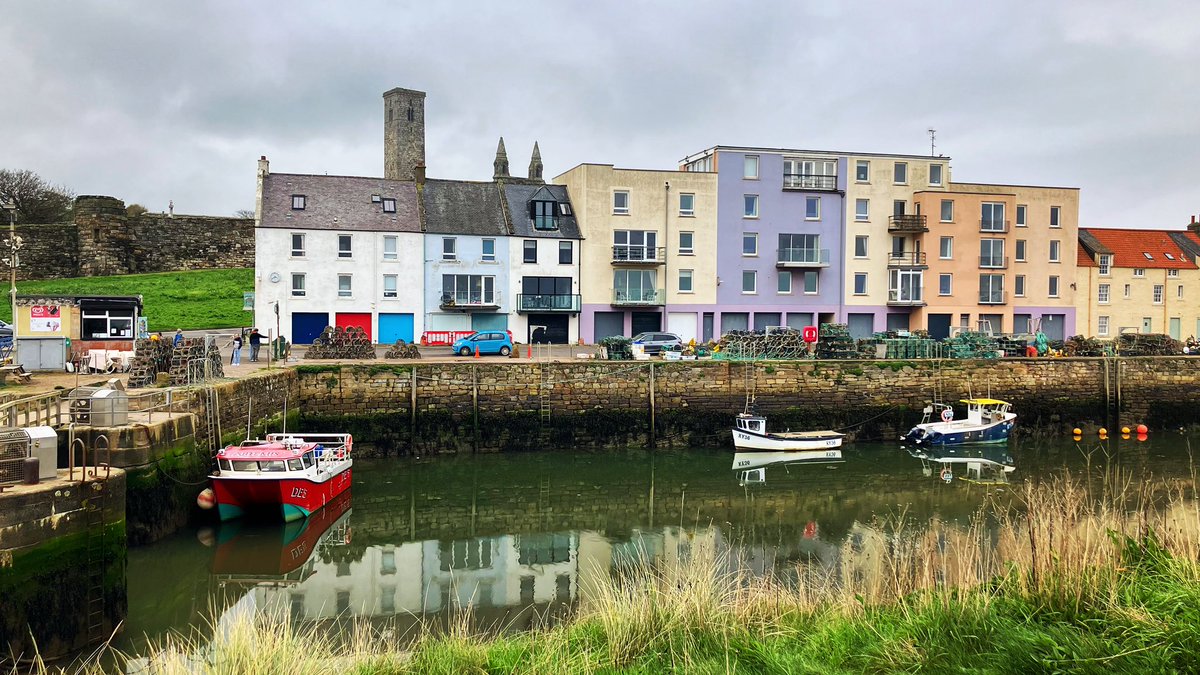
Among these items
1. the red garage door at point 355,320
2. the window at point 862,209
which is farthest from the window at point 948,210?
the red garage door at point 355,320

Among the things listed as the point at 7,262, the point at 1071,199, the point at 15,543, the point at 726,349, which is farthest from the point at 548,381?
the point at 7,262

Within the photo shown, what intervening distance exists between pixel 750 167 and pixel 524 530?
103 ft

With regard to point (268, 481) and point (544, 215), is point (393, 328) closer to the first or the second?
point (544, 215)

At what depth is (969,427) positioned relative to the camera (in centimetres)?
3039

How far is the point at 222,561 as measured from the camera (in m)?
16.7

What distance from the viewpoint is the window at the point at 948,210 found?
4750 cm

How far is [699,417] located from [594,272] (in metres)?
16.1

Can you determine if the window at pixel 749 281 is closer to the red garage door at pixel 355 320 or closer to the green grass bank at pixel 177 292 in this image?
the red garage door at pixel 355 320

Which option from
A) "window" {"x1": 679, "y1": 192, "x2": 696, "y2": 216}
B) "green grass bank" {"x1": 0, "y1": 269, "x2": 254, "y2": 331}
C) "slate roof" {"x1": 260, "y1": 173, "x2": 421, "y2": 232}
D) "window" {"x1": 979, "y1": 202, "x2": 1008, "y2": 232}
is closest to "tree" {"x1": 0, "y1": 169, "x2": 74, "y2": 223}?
"green grass bank" {"x1": 0, "y1": 269, "x2": 254, "y2": 331}

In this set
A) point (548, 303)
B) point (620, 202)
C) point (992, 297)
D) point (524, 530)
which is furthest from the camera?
point (992, 297)

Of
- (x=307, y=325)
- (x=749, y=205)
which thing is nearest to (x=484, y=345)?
(x=307, y=325)

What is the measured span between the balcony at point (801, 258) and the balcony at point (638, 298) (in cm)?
658

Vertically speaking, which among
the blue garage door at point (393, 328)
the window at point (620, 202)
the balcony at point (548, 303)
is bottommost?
the blue garage door at point (393, 328)

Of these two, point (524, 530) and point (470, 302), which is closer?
point (524, 530)
